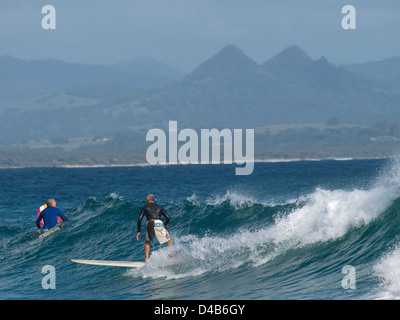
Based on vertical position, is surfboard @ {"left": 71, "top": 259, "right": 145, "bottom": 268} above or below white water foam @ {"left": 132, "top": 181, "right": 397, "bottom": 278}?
below

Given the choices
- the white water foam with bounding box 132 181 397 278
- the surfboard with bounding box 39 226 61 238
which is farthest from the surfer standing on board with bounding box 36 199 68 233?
the white water foam with bounding box 132 181 397 278

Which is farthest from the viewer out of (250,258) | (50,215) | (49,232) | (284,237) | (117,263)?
(49,232)

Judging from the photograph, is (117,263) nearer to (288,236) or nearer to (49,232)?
(288,236)

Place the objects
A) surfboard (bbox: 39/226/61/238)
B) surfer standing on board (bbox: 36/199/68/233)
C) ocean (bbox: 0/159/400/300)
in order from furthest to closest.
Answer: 1. surfboard (bbox: 39/226/61/238)
2. surfer standing on board (bbox: 36/199/68/233)
3. ocean (bbox: 0/159/400/300)

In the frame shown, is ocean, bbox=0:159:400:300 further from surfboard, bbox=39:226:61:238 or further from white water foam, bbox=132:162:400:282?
surfboard, bbox=39:226:61:238

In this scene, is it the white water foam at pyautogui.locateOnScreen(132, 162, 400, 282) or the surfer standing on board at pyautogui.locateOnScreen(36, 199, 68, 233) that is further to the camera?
the surfer standing on board at pyautogui.locateOnScreen(36, 199, 68, 233)

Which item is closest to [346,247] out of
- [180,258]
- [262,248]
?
[262,248]

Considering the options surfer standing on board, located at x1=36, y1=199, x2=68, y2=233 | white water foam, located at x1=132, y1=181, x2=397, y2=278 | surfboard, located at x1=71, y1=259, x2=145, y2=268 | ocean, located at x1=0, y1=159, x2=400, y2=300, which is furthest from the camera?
surfer standing on board, located at x1=36, y1=199, x2=68, y2=233

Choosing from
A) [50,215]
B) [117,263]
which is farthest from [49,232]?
[117,263]

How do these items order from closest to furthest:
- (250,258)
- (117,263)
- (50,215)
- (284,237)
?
(250,258) < (117,263) < (284,237) < (50,215)

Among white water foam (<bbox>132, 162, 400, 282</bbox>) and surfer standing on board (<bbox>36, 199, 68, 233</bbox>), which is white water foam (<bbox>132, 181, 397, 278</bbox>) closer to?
white water foam (<bbox>132, 162, 400, 282</bbox>)

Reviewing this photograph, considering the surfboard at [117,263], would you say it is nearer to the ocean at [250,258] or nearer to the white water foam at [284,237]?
the ocean at [250,258]
